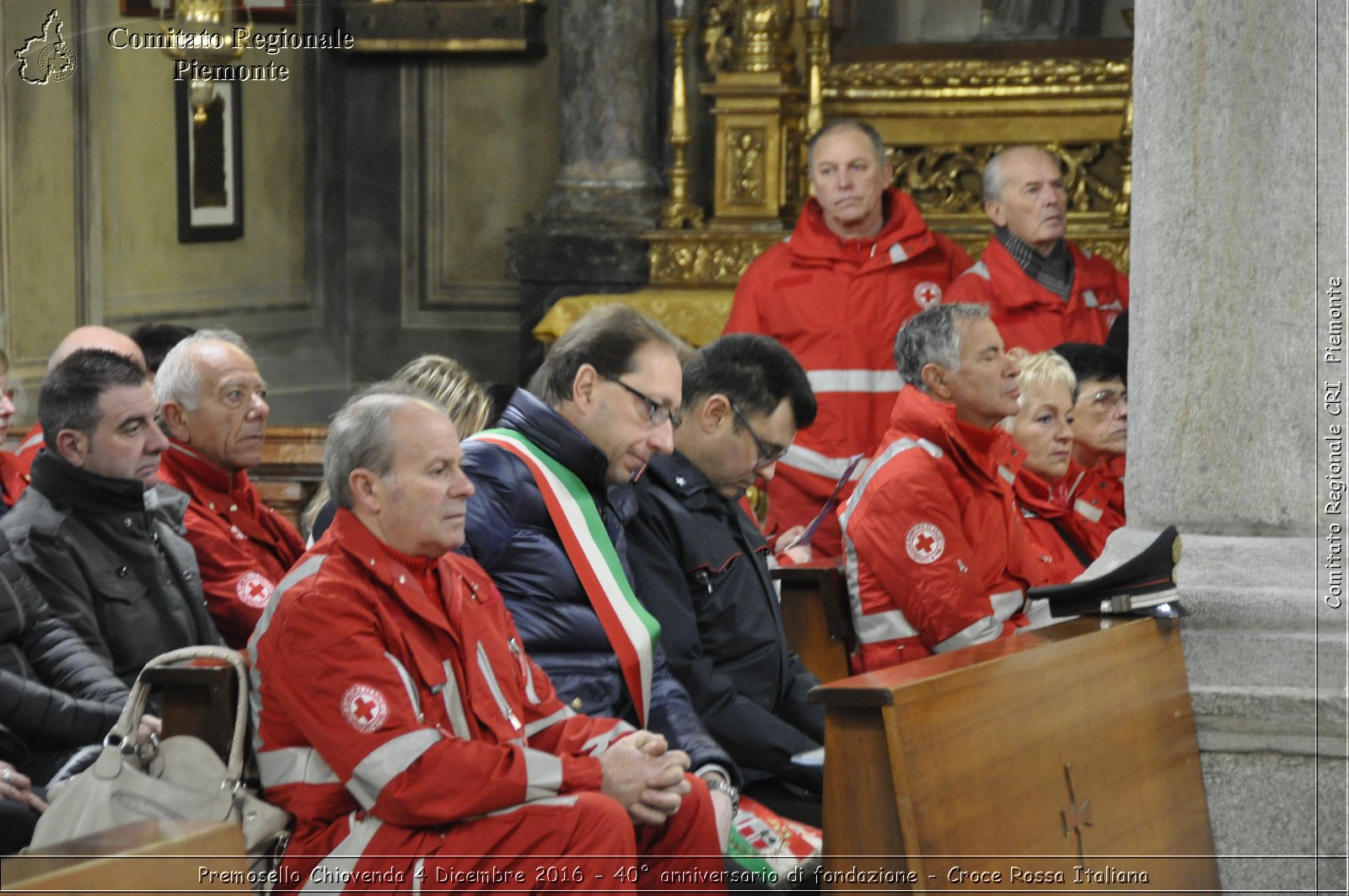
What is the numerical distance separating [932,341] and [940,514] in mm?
458

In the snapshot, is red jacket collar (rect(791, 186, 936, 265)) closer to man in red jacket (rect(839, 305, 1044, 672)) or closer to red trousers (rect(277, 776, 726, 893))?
man in red jacket (rect(839, 305, 1044, 672))

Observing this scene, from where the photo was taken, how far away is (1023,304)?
5.71m

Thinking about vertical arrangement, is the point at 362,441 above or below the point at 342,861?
above

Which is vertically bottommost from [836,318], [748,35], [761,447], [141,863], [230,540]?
[141,863]

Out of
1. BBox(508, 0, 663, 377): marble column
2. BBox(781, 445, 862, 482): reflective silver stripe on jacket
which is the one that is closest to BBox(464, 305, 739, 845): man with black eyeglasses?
BBox(781, 445, 862, 482): reflective silver stripe on jacket

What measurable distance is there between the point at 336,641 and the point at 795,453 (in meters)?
3.07

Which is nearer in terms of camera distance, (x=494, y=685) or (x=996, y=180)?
(x=494, y=685)

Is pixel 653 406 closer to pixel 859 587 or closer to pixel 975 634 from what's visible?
pixel 859 587

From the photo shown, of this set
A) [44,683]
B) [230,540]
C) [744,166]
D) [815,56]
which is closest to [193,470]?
[230,540]

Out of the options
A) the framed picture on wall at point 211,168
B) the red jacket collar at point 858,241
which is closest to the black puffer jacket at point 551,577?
the red jacket collar at point 858,241

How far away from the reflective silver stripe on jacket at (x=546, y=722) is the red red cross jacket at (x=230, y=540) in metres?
1.20

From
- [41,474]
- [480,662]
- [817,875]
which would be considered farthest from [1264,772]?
[41,474]

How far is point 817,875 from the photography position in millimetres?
3375

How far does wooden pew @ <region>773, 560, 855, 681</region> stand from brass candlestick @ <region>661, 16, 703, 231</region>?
3.43 m
